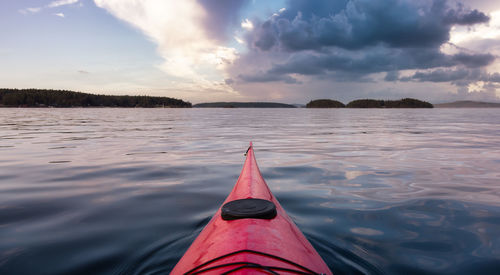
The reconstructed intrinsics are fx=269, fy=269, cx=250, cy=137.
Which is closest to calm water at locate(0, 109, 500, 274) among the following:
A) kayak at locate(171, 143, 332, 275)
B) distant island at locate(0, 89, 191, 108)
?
kayak at locate(171, 143, 332, 275)

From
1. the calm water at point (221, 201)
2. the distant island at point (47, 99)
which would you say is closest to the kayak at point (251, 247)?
the calm water at point (221, 201)

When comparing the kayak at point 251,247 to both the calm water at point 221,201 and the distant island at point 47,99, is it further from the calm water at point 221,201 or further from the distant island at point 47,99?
the distant island at point 47,99

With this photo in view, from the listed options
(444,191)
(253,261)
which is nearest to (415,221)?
(444,191)

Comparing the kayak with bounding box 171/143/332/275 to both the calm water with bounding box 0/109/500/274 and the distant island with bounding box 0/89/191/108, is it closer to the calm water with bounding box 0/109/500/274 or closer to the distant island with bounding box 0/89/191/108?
the calm water with bounding box 0/109/500/274

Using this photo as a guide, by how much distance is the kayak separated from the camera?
1.93m

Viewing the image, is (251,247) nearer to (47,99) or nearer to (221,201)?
(221,201)

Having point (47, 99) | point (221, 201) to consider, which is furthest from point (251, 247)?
point (47, 99)

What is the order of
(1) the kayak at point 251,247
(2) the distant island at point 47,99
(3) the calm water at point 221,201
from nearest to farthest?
(1) the kayak at point 251,247 → (3) the calm water at point 221,201 → (2) the distant island at point 47,99

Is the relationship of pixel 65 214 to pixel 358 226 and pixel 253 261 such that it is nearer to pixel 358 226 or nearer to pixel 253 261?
pixel 253 261

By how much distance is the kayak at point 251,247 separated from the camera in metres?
1.93

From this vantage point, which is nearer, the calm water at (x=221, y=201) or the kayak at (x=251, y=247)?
the kayak at (x=251, y=247)

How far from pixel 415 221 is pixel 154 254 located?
13.6 ft

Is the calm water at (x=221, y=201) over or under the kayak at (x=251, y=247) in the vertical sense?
under

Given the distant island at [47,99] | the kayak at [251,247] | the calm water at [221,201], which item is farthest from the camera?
the distant island at [47,99]
